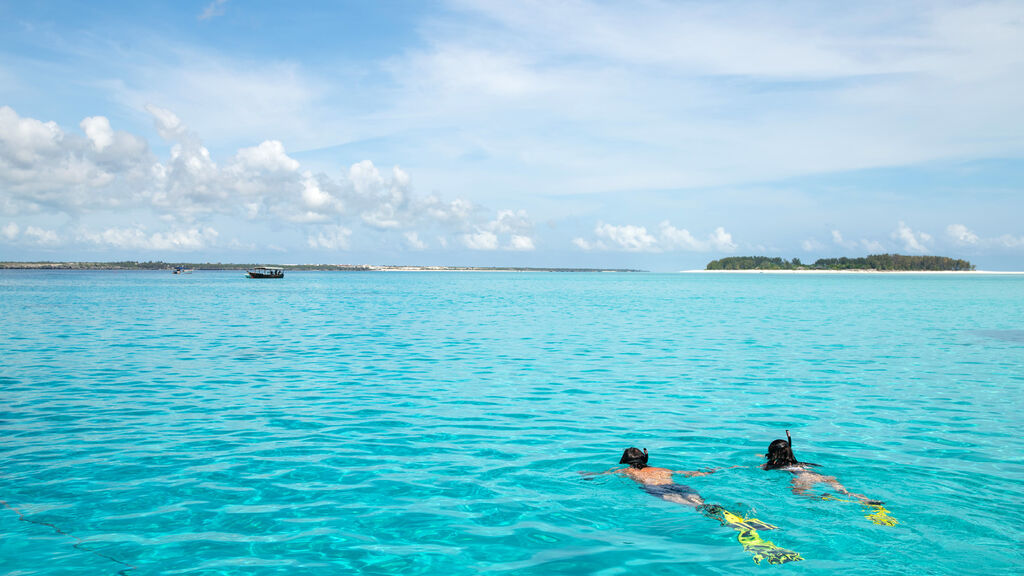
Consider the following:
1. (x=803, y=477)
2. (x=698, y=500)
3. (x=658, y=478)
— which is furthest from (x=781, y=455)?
(x=658, y=478)

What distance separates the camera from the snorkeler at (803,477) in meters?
12.1

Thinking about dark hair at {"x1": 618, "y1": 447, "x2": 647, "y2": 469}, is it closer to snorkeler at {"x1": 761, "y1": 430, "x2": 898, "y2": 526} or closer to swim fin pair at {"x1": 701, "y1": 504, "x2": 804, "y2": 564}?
swim fin pair at {"x1": 701, "y1": 504, "x2": 804, "y2": 564}

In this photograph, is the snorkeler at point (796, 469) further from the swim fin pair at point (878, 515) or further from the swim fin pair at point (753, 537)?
the swim fin pair at point (753, 537)

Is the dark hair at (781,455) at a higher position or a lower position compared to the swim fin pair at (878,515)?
higher

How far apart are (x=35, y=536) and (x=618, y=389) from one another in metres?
18.3

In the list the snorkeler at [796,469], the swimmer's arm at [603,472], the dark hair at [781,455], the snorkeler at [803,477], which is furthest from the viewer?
the swimmer's arm at [603,472]

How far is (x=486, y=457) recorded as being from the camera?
50.8ft

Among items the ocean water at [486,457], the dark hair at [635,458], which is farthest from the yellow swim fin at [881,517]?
the dark hair at [635,458]

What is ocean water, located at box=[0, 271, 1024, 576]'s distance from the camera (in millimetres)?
10320

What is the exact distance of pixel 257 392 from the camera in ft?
77.2

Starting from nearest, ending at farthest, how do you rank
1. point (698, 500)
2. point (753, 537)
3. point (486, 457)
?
point (753, 537)
point (698, 500)
point (486, 457)

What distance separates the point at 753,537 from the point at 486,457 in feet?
21.8

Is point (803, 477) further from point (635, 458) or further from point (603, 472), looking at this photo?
point (603, 472)

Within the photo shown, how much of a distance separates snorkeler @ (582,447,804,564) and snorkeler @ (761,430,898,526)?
50.9 inches
